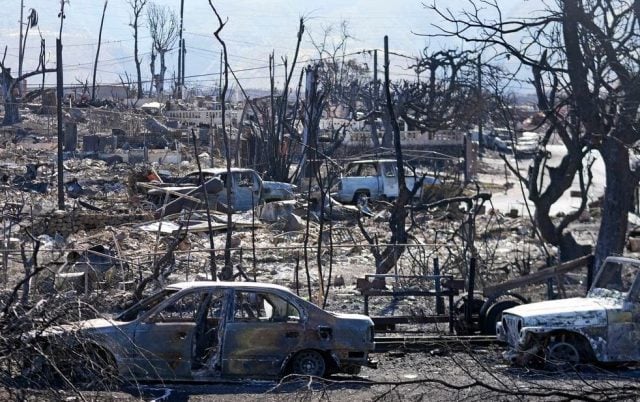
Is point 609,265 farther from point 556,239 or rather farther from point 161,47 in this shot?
point 161,47

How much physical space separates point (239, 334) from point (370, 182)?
72.9 ft

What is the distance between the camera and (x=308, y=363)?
1281cm

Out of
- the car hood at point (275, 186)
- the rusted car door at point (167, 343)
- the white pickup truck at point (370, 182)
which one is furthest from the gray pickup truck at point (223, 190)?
the rusted car door at point (167, 343)

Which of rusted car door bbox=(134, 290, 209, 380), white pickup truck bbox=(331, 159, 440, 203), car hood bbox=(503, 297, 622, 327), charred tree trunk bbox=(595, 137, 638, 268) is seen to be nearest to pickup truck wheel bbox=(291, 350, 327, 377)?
rusted car door bbox=(134, 290, 209, 380)

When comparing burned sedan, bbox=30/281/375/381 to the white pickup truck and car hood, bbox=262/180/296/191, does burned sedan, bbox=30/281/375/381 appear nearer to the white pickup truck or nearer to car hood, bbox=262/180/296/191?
car hood, bbox=262/180/296/191

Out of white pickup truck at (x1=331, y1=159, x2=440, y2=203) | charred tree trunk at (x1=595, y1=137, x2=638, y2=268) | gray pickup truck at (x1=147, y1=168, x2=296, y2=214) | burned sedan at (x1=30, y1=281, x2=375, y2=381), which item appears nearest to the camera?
burned sedan at (x1=30, y1=281, x2=375, y2=381)

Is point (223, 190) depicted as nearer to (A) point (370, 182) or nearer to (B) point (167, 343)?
(A) point (370, 182)

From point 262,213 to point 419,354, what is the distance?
1475cm

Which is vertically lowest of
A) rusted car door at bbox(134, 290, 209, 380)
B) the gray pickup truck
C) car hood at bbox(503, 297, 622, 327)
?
rusted car door at bbox(134, 290, 209, 380)

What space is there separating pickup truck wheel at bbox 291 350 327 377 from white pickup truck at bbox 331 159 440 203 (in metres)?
21.2

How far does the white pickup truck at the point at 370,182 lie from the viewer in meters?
34.3

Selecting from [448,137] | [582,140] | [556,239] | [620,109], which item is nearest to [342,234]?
[556,239]

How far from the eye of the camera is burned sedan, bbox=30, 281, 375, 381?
12484mm

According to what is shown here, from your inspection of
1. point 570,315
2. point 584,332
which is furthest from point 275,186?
point 584,332
